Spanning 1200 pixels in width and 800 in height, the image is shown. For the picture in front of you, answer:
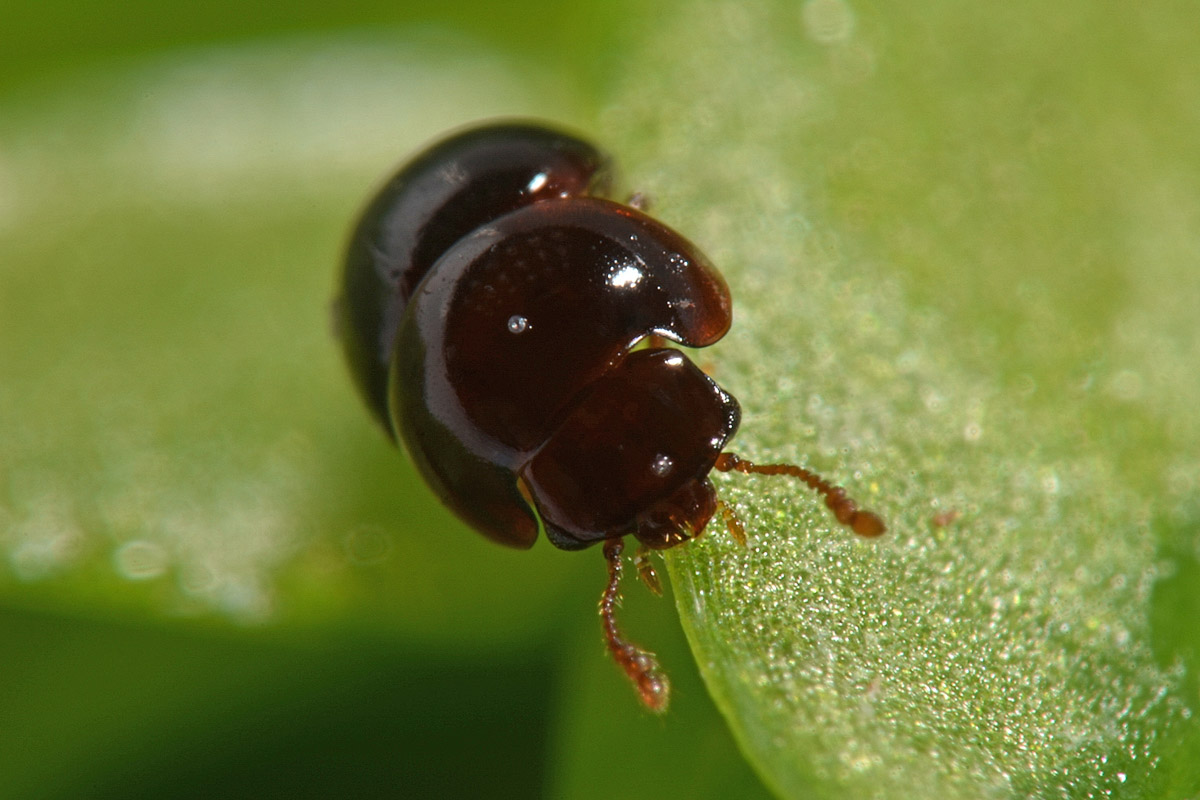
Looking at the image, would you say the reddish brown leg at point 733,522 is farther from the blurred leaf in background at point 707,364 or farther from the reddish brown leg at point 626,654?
the reddish brown leg at point 626,654

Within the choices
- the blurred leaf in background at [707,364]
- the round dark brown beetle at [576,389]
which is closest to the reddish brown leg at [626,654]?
the round dark brown beetle at [576,389]

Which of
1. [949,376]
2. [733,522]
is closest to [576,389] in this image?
[733,522]

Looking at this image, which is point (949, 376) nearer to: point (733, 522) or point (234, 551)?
point (733, 522)

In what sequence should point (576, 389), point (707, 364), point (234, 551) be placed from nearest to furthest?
point (576, 389)
point (707, 364)
point (234, 551)

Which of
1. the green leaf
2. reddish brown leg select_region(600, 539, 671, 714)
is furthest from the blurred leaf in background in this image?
reddish brown leg select_region(600, 539, 671, 714)

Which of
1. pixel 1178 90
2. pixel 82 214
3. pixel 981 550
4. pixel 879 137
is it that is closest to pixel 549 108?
pixel 879 137

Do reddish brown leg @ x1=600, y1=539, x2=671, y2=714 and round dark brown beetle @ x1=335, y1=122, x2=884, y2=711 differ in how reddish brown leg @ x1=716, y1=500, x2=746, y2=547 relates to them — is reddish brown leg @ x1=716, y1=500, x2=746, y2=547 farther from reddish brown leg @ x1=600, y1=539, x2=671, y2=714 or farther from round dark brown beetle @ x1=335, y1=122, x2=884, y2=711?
reddish brown leg @ x1=600, y1=539, x2=671, y2=714
